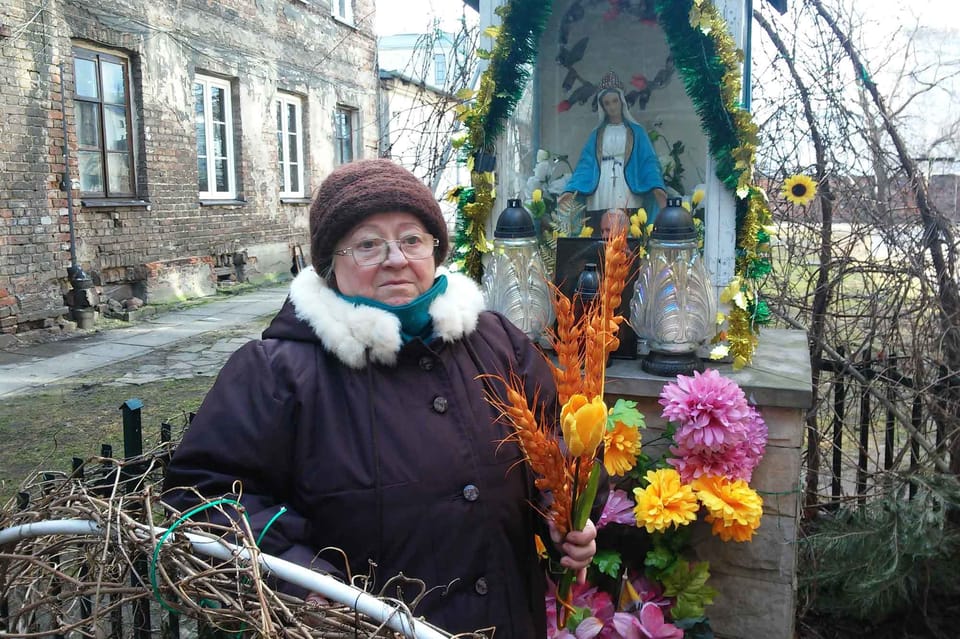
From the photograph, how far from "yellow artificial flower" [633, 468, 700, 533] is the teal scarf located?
1.11 m

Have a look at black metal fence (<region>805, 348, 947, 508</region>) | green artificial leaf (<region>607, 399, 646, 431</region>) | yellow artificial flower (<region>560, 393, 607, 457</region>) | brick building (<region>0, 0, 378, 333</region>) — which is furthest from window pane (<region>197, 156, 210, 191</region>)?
yellow artificial flower (<region>560, 393, 607, 457</region>)

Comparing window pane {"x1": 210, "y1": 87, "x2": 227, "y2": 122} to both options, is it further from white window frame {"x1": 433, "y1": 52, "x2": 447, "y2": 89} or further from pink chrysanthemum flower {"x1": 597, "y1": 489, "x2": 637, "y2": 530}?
pink chrysanthemum flower {"x1": 597, "y1": 489, "x2": 637, "y2": 530}

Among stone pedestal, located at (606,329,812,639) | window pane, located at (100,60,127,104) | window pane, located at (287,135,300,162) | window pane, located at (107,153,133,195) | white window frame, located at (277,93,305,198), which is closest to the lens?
stone pedestal, located at (606,329,812,639)

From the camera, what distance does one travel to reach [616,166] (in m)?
3.63

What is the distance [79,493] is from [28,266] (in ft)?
23.6

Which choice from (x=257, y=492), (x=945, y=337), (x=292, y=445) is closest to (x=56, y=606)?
(x=257, y=492)

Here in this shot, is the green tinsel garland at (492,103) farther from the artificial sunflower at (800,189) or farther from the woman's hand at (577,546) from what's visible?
the woman's hand at (577,546)

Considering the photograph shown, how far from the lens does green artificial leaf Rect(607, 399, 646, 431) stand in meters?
2.41

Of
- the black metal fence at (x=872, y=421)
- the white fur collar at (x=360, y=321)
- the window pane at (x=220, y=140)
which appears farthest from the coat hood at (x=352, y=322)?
the window pane at (x=220, y=140)

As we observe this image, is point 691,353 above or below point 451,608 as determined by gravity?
above

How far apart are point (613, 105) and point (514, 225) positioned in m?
1.13

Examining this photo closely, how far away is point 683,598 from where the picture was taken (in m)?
2.50

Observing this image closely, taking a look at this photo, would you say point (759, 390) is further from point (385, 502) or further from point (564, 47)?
point (564, 47)

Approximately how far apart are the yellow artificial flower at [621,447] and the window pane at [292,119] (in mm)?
11051
